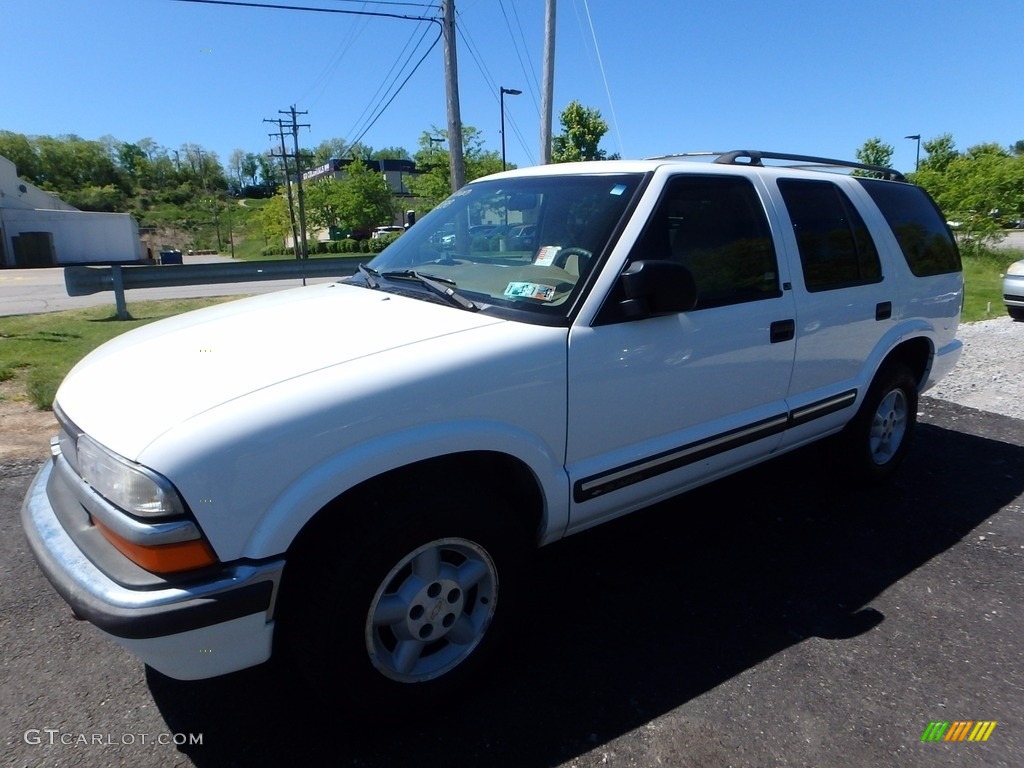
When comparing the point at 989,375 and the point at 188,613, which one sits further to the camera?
the point at 989,375

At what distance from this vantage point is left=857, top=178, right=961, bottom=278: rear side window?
4.16m

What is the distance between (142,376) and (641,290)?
1.77m

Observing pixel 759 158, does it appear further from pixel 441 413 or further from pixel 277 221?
pixel 277 221

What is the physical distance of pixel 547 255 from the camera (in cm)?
292

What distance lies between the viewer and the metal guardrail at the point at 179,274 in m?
10.2

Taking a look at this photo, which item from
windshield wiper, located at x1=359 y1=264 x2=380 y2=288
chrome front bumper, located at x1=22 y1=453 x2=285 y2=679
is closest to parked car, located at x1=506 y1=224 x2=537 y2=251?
windshield wiper, located at x1=359 y1=264 x2=380 y2=288

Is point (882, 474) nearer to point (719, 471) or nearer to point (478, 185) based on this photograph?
point (719, 471)

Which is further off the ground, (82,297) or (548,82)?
(548,82)

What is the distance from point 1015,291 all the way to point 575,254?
10.9 m

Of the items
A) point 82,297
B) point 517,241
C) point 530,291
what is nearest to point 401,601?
point 530,291

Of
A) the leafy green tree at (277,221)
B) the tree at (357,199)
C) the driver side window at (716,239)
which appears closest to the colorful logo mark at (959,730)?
the driver side window at (716,239)

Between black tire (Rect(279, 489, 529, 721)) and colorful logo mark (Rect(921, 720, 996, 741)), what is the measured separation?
58.9 inches

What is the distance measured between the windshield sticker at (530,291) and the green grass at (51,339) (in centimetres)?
486

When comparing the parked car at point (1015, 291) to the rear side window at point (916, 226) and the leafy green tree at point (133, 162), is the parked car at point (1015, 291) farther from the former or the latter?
the leafy green tree at point (133, 162)
